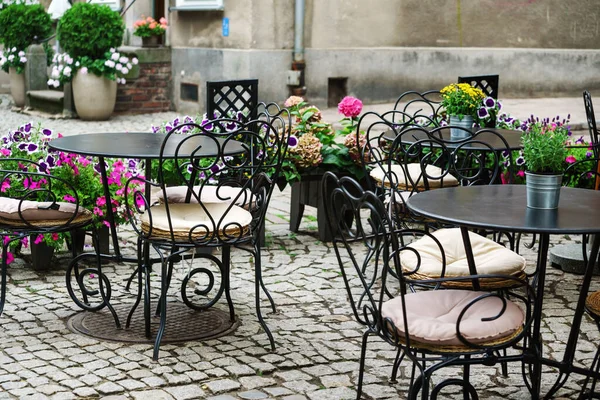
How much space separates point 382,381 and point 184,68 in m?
11.7

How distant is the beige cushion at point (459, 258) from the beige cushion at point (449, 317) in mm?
405

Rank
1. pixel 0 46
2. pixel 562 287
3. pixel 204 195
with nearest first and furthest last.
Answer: pixel 204 195, pixel 562 287, pixel 0 46

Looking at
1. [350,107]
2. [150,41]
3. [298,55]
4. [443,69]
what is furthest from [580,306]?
[150,41]

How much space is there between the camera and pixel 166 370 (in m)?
4.29

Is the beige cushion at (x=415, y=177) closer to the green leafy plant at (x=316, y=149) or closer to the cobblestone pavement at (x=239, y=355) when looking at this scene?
the green leafy plant at (x=316, y=149)

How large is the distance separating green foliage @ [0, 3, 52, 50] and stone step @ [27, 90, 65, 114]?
0.93 meters

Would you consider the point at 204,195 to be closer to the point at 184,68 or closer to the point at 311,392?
the point at 311,392

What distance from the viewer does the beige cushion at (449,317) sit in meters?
3.38

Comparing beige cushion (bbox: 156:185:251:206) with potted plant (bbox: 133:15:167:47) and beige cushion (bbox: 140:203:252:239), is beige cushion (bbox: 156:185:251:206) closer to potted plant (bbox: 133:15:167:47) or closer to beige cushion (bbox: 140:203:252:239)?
beige cushion (bbox: 140:203:252:239)

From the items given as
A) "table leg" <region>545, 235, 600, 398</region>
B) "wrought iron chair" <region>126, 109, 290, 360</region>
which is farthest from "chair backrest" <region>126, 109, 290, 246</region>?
"table leg" <region>545, 235, 600, 398</region>

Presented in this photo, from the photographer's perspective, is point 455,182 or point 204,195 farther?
point 455,182

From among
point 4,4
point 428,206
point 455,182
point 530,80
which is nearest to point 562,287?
point 455,182

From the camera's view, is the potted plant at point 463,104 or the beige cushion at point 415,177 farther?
the potted plant at point 463,104

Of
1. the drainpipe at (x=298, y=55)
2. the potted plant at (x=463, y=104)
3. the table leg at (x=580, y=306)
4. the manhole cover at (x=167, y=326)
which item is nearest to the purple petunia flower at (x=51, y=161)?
the manhole cover at (x=167, y=326)
